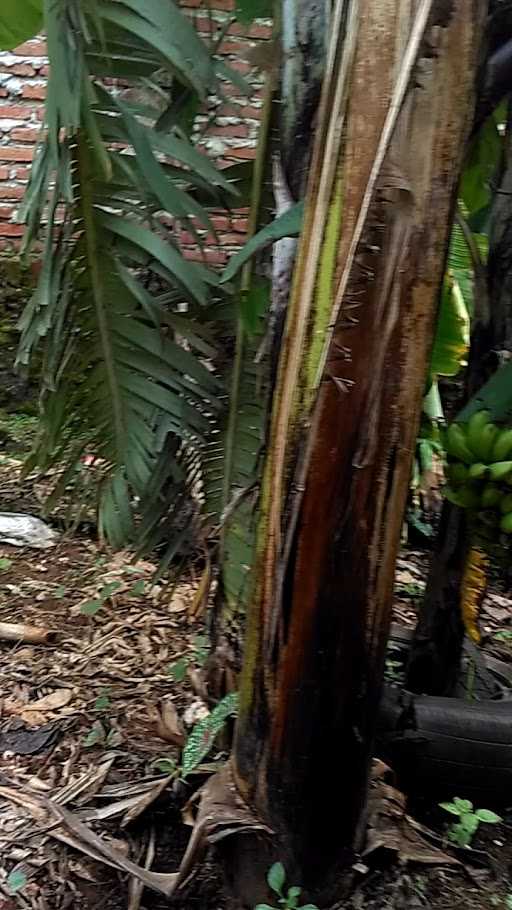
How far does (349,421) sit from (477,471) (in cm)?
14

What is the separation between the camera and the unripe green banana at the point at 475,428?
2.37ft

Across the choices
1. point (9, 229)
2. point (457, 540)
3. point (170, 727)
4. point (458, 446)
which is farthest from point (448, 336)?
point (9, 229)

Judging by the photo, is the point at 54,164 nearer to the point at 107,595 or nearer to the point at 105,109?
the point at 105,109

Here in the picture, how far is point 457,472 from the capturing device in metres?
0.74

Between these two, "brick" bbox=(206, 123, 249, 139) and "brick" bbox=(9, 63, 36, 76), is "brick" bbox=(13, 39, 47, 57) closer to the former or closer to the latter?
"brick" bbox=(9, 63, 36, 76)

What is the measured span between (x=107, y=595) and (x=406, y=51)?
1.22 m

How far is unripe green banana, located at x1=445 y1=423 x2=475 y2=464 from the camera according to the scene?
0.73 m

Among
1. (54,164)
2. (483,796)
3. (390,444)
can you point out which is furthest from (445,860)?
(54,164)

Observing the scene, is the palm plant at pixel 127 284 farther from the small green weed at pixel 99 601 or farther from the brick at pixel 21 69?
the brick at pixel 21 69

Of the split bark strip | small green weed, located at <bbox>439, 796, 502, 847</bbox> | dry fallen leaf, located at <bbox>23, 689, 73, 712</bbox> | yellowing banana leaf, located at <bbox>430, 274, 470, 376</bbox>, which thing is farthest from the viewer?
the split bark strip

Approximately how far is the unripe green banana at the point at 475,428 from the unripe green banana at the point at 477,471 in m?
0.02

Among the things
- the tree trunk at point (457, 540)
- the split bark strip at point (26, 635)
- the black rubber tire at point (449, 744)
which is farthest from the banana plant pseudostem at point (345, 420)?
the split bark strip at point (26, 635)

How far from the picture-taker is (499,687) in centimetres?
118

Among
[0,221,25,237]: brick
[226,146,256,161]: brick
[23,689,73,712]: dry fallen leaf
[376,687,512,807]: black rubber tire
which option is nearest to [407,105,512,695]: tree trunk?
[376,687,512,807]: black rubber tire
